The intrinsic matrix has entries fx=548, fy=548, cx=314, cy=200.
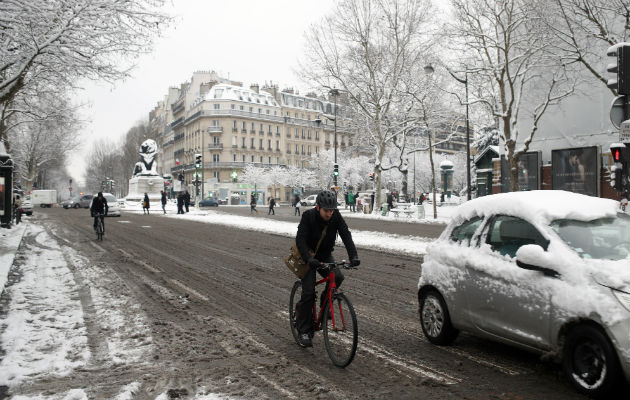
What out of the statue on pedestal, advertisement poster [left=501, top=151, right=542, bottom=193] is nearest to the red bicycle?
advertisement poster [left=501, top=151, right=542, bottom=193]

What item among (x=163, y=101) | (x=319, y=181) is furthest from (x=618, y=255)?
(x=163, y=101)

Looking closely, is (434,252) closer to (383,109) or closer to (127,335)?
(127,335)

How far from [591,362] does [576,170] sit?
90.5ft

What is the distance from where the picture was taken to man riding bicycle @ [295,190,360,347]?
5125 mm

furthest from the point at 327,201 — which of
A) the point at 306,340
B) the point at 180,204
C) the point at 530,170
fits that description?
the point at 180,204

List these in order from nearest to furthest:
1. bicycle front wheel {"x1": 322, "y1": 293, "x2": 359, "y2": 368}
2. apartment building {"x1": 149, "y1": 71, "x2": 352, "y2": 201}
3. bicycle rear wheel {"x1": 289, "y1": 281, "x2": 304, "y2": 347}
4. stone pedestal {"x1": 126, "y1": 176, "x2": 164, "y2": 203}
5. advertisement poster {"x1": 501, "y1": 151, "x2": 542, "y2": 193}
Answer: bicycle front wheel {"x1": 322, "y1": 293, "x2": 359, "y2": 368}
bicycle rear wheel {"x1": 289, "y1": 281, "x2": 304, "y2": 347}
advertisement poster {"x1": 501, "y1": 151, "x2": 542, "y2": 193}
stone pedestal {"x1": 126, "y1": 176, "x2": 164, "y2": 203}
apartment building {"x1": 149, "y1": 71, "x2": 352, "y2": 201}

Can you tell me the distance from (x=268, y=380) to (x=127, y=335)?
89.1 inches

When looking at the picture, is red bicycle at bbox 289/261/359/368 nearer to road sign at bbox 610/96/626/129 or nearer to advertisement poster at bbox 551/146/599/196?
road sign at bbox 610/96/626/129

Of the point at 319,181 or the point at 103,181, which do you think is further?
the point at 103,181

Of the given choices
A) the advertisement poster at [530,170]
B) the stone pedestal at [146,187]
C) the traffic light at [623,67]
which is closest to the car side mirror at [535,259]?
the traffic light at [623,67]

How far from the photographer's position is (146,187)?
191 ft

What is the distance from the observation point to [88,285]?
368 inches

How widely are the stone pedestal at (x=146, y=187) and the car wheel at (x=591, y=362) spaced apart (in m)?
56.8

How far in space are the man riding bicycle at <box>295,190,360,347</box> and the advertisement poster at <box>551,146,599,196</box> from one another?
997 inches
